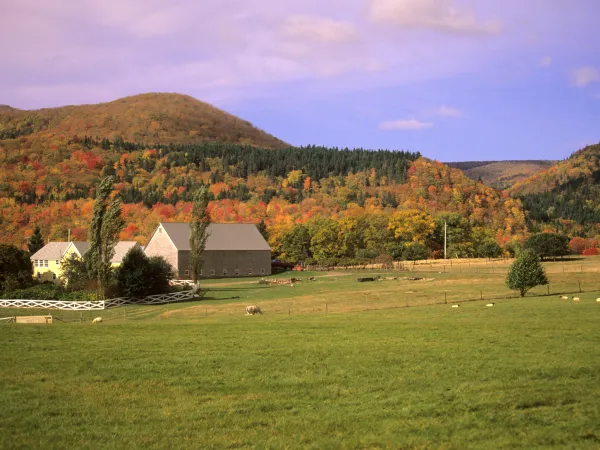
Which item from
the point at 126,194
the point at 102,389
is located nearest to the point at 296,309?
the point at 102,389

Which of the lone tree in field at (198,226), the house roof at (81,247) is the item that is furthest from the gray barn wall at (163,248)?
the lone tree in field at (198,226)

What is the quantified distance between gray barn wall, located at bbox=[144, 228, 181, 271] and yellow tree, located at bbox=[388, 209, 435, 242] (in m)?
48.6

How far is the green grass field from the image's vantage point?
1154 cm

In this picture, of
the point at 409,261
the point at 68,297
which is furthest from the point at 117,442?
the point at 409,261

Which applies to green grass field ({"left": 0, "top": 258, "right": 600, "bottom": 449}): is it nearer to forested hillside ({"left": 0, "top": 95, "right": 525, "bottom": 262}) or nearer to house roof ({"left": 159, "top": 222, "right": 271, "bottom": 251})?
house roof ({"left": 159, "top": 222, "right": 271, "bottom": 251})

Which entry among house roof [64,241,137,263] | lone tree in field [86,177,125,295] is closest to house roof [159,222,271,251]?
house roof [64,241,137,263]

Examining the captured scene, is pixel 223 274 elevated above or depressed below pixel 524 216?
below

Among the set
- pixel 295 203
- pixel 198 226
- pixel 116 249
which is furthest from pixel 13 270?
pixel 295 203

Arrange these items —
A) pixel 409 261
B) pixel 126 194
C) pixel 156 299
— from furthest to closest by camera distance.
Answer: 1. pixel 126 194
2. pixel 409 261
3. pixel 156 299

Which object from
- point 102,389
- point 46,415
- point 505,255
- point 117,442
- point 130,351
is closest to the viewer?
point 117,442

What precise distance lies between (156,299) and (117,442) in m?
50.8

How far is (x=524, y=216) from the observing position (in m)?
171

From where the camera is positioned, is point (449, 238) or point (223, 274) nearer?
point (223, 274)

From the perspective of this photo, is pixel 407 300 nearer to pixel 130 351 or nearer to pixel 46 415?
pixel 130 351
